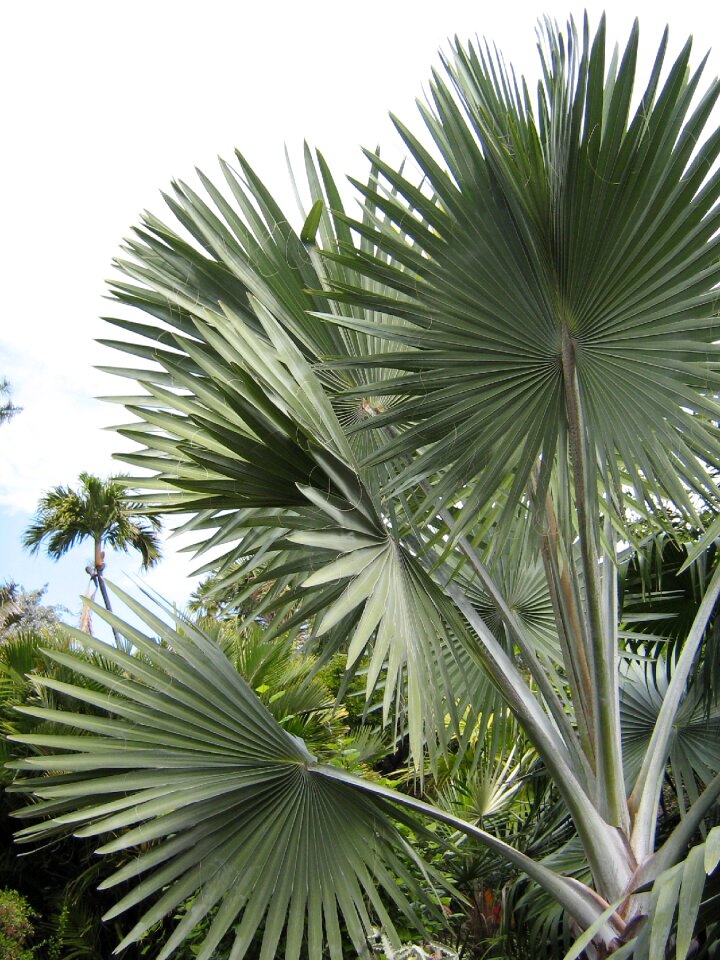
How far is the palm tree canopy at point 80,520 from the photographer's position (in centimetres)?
1741

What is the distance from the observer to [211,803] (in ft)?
7.11

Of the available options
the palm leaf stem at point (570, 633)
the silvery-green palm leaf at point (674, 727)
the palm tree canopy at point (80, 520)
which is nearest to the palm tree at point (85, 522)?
the palm tree canopy at point (80, 520)

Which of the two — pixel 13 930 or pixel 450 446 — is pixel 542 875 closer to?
pixel 450 446

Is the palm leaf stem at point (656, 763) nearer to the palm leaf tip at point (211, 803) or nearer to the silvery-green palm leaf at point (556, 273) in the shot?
the silvery-green palm leaf at point (556, 273)

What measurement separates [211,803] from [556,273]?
5.80 ft

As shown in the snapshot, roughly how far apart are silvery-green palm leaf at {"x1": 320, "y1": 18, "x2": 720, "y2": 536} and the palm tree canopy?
15.6m

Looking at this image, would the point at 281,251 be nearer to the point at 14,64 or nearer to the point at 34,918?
the point at 14,64

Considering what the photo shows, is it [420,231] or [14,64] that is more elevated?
[14,64]

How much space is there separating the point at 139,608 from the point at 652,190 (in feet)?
6.05

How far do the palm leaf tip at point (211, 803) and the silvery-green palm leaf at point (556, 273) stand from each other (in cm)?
85

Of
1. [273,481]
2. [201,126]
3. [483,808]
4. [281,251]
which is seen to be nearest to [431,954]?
[483,808]

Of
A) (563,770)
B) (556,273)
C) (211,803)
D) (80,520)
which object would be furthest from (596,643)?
(80,520)

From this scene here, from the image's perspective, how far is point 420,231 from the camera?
2049 millimetres

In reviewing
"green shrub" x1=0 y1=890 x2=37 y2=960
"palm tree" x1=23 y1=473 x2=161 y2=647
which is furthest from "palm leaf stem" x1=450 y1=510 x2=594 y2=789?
"palm tree" x1=23 y1=473 x2=161 y2=647
